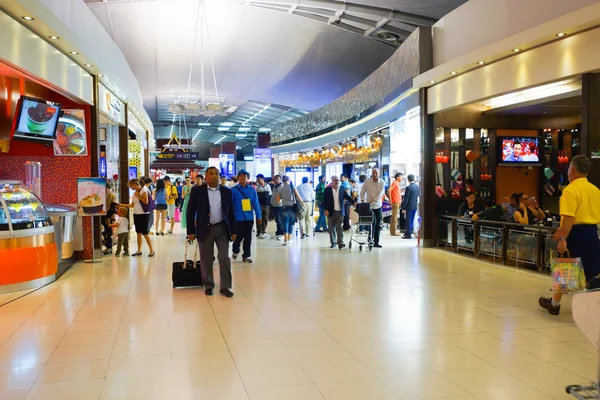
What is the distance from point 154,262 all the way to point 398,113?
721 cm

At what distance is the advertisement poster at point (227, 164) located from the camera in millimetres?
29453

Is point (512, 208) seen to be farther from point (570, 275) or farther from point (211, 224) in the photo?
point (211, 224)

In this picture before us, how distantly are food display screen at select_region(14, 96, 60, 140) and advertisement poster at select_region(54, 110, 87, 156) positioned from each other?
1.92ft

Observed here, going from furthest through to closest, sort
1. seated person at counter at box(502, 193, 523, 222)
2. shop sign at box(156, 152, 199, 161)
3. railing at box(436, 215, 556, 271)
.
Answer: shop sign at box(156, 152, 199, 161)
seated person at counter at box(502, 193, 523, 222)
railing at box(436, 215, 556, 271)

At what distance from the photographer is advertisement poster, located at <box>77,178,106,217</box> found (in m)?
9.08

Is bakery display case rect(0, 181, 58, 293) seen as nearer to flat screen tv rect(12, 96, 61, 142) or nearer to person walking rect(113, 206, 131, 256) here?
flat screen tv rect(12, 96, 61, 142)

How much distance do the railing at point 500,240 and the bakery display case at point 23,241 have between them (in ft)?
22.0

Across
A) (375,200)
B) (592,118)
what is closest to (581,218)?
(592,118)

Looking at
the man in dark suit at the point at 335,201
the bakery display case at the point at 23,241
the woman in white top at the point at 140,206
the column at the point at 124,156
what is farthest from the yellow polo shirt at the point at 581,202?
the column at the point at 124,156

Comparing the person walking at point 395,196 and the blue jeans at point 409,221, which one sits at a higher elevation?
the person walking at point 395,196

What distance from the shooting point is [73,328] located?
5.14 metres

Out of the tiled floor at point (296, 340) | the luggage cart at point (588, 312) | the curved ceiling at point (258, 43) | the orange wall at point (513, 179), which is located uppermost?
the curved ceiling at point (258, 43)

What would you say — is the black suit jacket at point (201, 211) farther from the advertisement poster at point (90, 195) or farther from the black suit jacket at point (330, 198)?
the black suit jacket at point (330, 198)

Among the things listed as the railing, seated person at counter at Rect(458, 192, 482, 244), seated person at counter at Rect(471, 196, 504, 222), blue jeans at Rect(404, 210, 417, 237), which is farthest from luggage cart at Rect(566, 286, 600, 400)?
blue jeans at Rect(404, 210, 417, 237)
